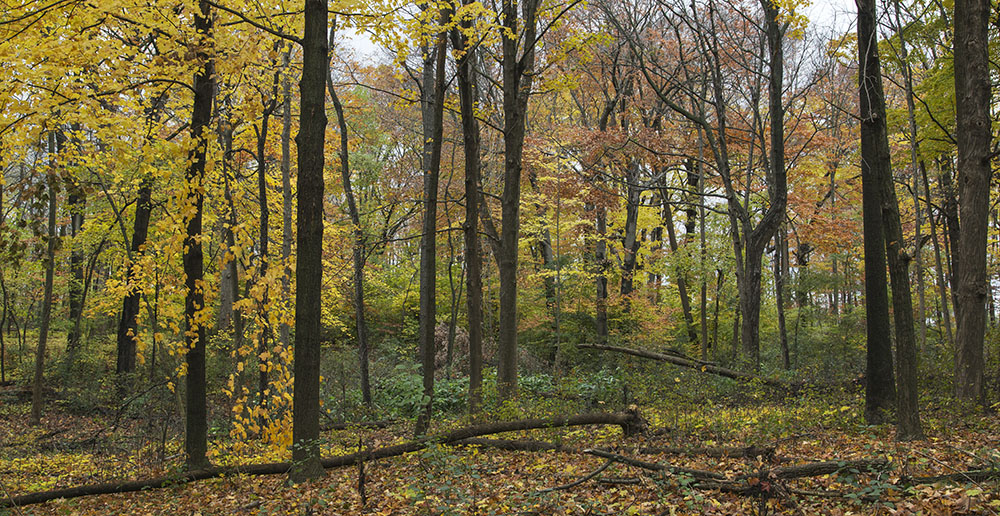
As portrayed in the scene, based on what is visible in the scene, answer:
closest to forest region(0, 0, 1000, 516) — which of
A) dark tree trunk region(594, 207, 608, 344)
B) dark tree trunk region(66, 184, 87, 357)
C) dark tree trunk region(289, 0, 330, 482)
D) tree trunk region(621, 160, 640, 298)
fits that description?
dark tree trunk region(289, 0, 330, 482)

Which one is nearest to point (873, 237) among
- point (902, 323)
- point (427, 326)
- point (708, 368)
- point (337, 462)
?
point (902, 323)

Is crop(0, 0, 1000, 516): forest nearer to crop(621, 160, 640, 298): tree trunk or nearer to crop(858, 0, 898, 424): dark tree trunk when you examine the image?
crop(858, 0, 898, 424): dark tree trunk

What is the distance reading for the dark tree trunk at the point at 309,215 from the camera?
5652mm

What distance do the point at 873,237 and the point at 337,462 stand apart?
6.78 m

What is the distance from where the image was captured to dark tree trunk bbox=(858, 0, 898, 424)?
6699mm

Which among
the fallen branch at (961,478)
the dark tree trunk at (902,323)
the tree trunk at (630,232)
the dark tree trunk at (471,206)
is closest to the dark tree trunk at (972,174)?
the dark tree trunk at (902,323)

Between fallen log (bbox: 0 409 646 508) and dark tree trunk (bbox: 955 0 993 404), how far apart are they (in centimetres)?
403

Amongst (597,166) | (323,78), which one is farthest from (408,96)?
(597,166)

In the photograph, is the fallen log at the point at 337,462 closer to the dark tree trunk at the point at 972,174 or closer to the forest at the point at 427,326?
the forest at the point at 427,326

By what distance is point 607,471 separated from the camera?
5598 mm

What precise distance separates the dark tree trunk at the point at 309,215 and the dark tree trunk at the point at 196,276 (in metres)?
1.56

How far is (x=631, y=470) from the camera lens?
18.1 ft

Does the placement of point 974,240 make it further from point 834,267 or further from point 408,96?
point 834,267

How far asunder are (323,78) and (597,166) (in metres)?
12.9
